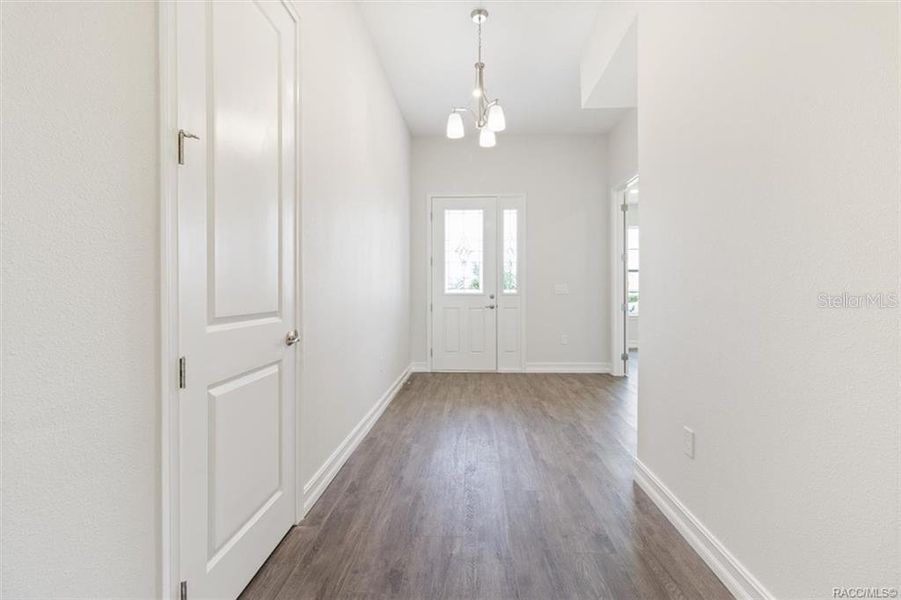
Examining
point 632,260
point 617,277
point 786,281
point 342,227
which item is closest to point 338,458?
point 342,227

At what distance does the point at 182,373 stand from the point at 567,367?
16.2 ft

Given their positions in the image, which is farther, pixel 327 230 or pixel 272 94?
pixel 327 230

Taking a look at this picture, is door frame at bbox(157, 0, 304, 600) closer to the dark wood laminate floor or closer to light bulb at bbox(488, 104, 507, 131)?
the dark wood laminate floor

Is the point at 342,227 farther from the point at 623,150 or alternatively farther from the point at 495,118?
the point at 623,150

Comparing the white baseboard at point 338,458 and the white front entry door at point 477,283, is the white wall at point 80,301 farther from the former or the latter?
the white front entry door at point 477,283

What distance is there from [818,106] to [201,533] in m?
2.12

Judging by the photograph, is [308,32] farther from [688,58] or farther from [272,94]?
[688,58]

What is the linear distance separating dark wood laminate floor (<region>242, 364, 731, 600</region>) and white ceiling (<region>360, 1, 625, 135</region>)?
3.07m

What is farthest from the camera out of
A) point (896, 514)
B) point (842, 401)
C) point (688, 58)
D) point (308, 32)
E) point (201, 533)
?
point (308, 32)

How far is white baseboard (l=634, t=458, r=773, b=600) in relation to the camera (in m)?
1.43

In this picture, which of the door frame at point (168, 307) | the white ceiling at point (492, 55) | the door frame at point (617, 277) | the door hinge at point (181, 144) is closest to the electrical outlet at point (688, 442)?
the door frame at point (168, 307)

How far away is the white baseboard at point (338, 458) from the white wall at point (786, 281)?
173cm

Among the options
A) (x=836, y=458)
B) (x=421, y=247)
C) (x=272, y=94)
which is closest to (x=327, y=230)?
(x=272, y=94)

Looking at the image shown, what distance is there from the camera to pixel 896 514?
97cm
